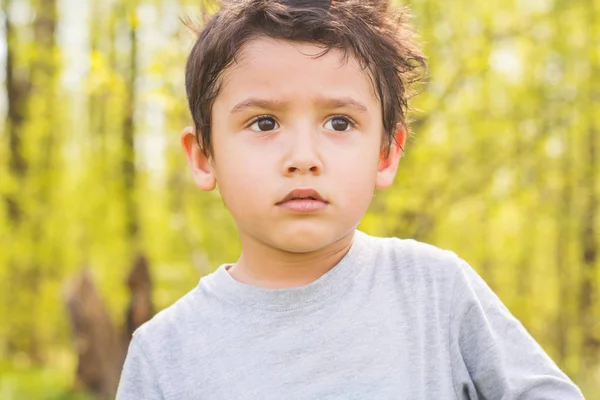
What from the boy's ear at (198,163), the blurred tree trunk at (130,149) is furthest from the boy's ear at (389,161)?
the blurred tree trunk at (130,149)

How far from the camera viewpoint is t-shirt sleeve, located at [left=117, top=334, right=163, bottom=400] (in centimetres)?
174

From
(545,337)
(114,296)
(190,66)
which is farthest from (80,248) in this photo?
(190,66)

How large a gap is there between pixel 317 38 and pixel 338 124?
19 cm

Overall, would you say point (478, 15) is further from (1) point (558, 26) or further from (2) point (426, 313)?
(2) point (426, 313)

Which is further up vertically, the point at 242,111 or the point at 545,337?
the point at 242,111

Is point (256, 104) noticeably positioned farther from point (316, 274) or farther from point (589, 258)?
point (589, 258)

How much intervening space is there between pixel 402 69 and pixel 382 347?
2.21 ft

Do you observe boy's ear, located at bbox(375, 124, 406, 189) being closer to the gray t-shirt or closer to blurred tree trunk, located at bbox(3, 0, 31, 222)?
the gray t-shirt

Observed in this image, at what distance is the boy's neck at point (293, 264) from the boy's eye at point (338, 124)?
0.24m

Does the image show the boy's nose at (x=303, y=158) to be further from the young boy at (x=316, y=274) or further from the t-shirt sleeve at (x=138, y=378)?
the t-shirt sleeve at (x=138, y=378)

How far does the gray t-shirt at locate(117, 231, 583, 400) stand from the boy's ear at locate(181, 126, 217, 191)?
263mm

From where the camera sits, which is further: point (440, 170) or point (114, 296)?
point (114, 296)

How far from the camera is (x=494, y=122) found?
560 centimetres

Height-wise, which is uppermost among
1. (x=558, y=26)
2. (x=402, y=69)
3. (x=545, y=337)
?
(x=558, y=26)
